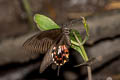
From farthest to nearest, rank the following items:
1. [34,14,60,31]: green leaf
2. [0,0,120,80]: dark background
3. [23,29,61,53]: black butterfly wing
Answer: [0,0,120,80]: dark background
[34,14,60,31]: green leaf
[23,29,61,53]: black butterfly wing

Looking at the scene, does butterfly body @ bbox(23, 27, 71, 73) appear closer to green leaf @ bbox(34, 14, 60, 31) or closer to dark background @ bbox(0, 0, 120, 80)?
green leaf @ bbox(34, 14, 60, 31)

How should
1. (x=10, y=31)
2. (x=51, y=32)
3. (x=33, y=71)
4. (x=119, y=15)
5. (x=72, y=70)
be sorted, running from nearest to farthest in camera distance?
1. (x=51, y=32)
2. (x=119, y=15)
3. (x=72, y=70)
4. (x=33, y=71)
5. (x=10, y=31)

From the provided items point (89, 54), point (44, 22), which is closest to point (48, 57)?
point (44, 22)

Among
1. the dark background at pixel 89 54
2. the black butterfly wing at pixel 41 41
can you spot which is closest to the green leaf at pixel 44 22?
the black butterfly wing at pixel 41 41

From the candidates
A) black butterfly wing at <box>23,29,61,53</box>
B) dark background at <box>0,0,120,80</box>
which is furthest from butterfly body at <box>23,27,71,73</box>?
dark background at <box>0,0,120,80</box>

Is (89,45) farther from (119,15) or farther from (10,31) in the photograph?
(10,31)

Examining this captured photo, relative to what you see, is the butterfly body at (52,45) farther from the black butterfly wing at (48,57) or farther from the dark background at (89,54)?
the dark background at (89,54)

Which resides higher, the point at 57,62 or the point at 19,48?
the point at 57,62

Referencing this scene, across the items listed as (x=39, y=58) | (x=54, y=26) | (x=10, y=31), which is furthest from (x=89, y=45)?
(x=10, y=31)
